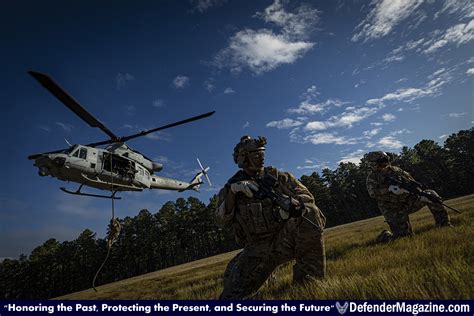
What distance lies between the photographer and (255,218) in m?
3.48

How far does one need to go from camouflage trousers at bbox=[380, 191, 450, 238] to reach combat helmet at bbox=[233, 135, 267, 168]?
4694 millimetres

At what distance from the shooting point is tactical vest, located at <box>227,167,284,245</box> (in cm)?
348

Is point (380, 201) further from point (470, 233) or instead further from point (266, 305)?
point (266, 305)

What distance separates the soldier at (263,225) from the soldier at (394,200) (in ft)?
13.0

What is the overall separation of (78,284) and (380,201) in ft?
241

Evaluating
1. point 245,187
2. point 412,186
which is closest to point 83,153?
point 245,187

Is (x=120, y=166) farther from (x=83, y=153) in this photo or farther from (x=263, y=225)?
(x=263, y=225)

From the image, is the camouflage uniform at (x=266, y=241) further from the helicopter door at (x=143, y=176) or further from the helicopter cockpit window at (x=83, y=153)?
the helicopter door at (x=143, y=176)

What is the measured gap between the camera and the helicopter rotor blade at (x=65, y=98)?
23.6 ft

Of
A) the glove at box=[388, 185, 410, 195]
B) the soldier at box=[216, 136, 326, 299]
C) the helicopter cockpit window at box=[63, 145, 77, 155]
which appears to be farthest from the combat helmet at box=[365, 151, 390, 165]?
the helicopter cockpit window at box=[63, 145, 77, 155]

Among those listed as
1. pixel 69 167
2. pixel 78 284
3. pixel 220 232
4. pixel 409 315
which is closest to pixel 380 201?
pixel 409 315

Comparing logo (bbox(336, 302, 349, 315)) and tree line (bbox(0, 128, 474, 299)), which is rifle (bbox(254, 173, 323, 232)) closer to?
logo (bbox(336, 302, 349, 315))

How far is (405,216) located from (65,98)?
10.5 m

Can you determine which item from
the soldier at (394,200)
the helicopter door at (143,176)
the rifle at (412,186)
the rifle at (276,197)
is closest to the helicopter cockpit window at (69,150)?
the helicopter door at (143,176)
